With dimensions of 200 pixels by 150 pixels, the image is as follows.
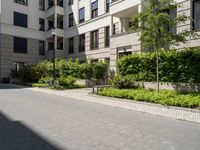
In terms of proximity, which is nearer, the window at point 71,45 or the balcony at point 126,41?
the balcony at point 126,41

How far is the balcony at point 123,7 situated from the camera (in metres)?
22.5

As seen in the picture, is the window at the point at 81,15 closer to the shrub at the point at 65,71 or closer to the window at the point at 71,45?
the window at the point at 71,45

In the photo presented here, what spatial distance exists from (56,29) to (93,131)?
30319 millimetres

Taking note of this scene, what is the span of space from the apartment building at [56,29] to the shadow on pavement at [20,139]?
17.4 metres

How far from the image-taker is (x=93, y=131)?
7.61m

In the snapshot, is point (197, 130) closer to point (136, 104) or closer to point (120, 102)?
point (136, 104)

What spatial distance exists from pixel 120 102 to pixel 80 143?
761 cm

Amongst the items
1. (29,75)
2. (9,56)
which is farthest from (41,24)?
(29,75)

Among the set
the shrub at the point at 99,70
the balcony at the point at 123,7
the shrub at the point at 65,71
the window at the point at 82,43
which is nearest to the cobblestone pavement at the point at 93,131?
the shrub at the point at 65,71

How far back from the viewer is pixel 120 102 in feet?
45.4

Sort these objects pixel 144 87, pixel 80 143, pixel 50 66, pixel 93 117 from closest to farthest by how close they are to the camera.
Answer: pixel 80 143
pixel 93 117
pixel 144 87
pixel 50 66

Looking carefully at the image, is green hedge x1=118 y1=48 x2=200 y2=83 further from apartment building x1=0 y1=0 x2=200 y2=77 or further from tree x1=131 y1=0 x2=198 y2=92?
apartment building x1=0 y1=0 x2=200 y2=77

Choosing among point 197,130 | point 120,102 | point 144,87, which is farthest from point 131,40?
point 197,130

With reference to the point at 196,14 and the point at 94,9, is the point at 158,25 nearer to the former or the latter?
the point at 196,14
